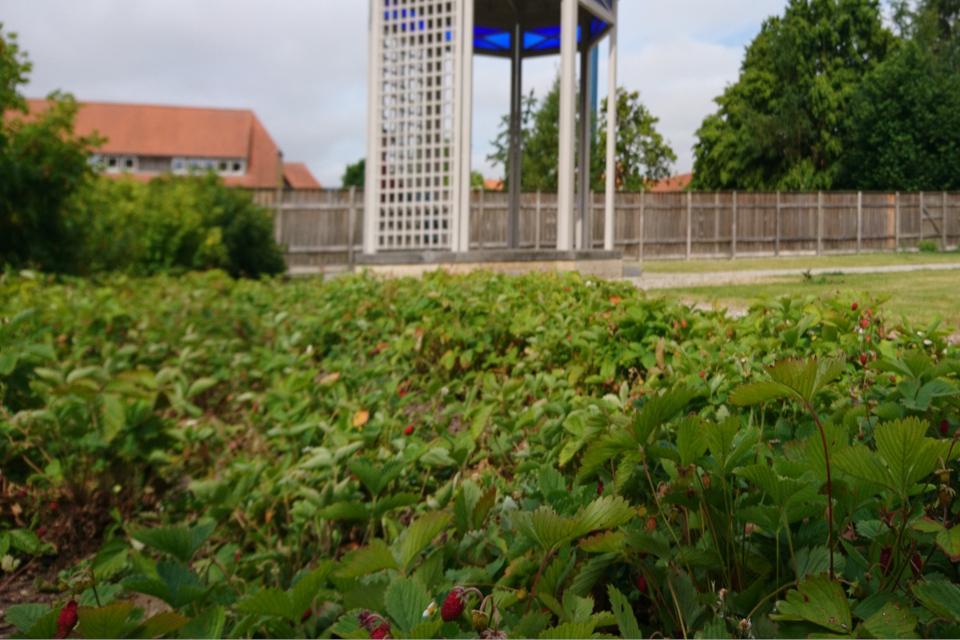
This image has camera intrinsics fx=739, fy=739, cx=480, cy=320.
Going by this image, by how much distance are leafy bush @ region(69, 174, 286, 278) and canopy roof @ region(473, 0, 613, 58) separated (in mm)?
4806

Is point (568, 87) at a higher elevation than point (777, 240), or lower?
higher

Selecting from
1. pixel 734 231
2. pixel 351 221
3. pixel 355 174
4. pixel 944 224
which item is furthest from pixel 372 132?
pixel 355 174

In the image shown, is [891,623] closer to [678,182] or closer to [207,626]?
[207,626]

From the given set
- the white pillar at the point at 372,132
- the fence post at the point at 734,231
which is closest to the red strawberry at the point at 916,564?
the fence post at the point at 734,231

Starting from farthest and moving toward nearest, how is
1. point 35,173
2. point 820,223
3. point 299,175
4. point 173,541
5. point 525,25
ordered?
point 299,175 → point 525,25 → point 35,173 → point 820,223 → point 173,541

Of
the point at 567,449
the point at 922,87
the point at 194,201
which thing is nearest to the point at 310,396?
the point at 567,449

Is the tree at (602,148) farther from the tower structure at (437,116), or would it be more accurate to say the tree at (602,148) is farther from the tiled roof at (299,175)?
the tiled roof at (299,175)

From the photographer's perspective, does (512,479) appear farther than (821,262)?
Yes

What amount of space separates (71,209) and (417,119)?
12.5ft

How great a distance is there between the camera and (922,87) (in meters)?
1.58

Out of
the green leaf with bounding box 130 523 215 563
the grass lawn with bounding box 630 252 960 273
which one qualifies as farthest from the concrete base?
the green leaf with bounding box 130 523 215 563

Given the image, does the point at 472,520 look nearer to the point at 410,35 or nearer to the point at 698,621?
the point at 698,621

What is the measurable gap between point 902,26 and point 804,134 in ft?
0.93

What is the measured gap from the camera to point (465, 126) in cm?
789
